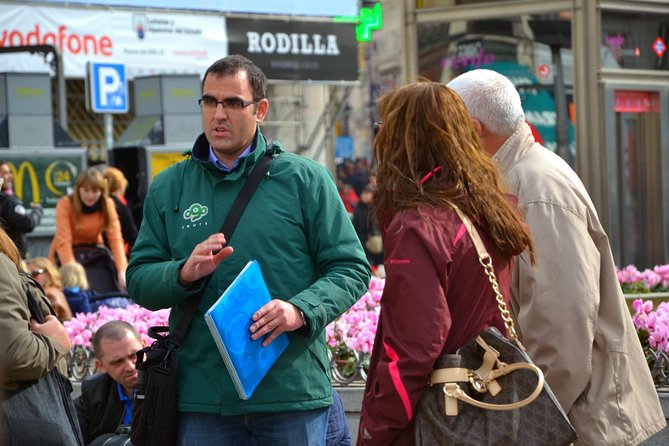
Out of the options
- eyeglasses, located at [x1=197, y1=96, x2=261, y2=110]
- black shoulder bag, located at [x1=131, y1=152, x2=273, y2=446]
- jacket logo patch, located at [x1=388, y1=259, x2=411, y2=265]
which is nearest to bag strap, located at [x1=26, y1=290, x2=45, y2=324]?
black shoulder bag, located at [x1=131, y1=152, x2=273, y2=446]

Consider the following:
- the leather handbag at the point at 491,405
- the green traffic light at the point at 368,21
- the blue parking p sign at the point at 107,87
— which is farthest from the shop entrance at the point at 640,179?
the green traffic light at the point at 368,21

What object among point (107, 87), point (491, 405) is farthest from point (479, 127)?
point (107, 87)

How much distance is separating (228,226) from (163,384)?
1.68 feet

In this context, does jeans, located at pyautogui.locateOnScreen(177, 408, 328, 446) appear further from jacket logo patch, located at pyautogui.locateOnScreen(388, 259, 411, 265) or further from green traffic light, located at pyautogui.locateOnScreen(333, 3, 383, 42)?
green traffic light, located at pyautogui.locateOnScreen(333, 3, 383, 42)

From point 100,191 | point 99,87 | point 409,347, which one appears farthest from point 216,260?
point 99,87

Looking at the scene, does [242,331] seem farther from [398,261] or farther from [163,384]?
[398,261]

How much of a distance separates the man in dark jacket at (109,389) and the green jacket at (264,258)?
178cm

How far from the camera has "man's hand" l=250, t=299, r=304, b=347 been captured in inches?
142

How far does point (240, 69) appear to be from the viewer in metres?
3.95

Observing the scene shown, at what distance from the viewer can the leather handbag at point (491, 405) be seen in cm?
320

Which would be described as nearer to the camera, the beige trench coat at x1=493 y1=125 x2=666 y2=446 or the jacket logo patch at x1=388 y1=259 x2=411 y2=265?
the jacket logo patch at x1=388 y1=259 x2=411 y2=265

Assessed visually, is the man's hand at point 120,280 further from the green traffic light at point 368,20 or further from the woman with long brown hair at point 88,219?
the green traffic light at point 368,20

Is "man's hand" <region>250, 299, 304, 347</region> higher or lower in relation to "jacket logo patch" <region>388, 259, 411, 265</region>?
lower

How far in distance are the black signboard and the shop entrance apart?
16.5 metres
